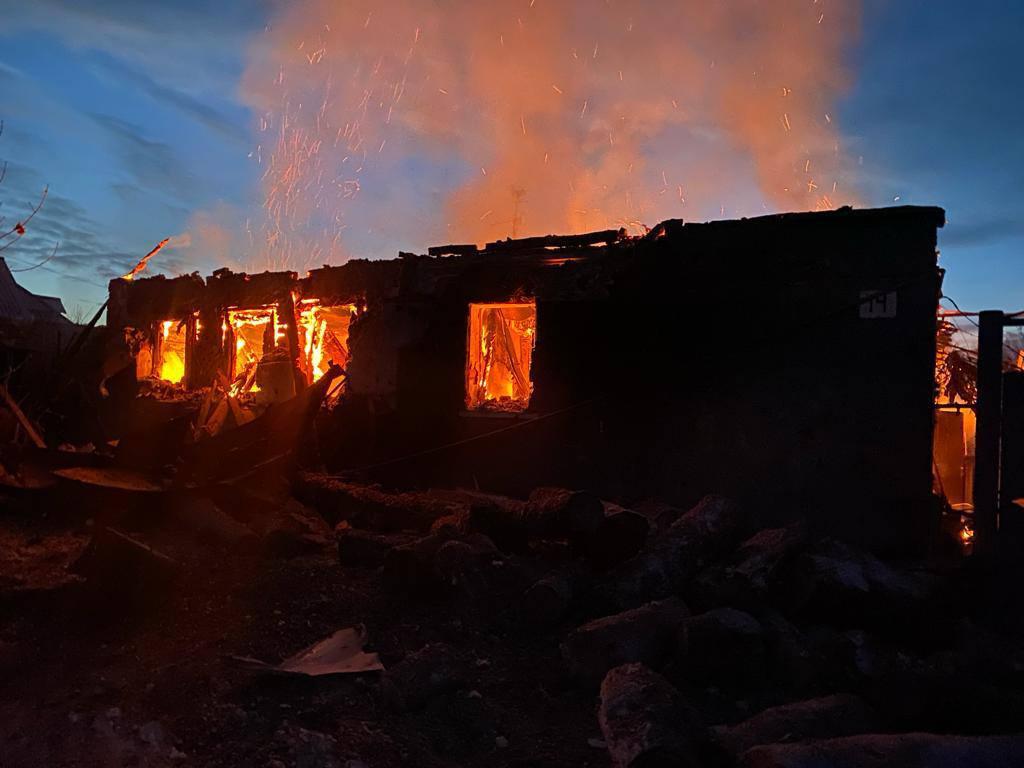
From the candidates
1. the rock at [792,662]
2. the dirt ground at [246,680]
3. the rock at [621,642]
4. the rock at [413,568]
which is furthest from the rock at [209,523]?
the rock at [792,662]

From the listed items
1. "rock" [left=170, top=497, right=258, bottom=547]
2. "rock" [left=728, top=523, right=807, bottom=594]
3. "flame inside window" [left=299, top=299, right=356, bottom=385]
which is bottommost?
"rock" [left=170, top=497, right=258, bottom=547]

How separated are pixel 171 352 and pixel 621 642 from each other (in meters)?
11.7

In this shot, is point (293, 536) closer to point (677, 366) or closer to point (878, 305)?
point (677, 366)

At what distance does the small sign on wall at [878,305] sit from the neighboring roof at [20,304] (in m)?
30.5

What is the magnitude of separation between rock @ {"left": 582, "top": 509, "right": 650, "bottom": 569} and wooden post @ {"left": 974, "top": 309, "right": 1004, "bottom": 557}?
8.46 feet

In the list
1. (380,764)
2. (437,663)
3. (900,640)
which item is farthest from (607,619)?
(900,640)

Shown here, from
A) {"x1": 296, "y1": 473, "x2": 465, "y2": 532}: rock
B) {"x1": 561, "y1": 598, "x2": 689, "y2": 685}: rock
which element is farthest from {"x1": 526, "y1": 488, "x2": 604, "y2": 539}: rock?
{"x1": 296, "y1": 473, "x2": 465, "y2": 532}: rock

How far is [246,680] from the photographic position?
4152mm

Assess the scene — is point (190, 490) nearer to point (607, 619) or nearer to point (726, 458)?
point (607, 619)

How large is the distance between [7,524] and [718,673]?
688cm

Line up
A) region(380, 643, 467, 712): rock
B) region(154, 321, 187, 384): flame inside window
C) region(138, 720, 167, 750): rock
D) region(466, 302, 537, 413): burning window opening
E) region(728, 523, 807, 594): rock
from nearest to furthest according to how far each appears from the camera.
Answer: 1. region(138, 720, 167, 750): rock
2. region(380, 643, 467, 712): rock
3. region(728, 523, 807, 594): rock
4. region(154, 321, 187, 384): flame inside window
5. region(466, 302, 537, 413): burning window opening

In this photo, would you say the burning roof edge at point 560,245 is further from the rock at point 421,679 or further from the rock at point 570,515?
the rock at point 421,679

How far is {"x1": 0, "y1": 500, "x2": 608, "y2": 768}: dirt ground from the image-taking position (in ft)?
11.5

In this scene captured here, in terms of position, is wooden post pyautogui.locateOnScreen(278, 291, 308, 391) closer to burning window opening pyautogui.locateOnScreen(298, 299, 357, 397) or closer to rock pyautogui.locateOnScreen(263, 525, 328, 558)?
burning window opening pyautogui.locateOnScreen(298, 299, 357, 397)
